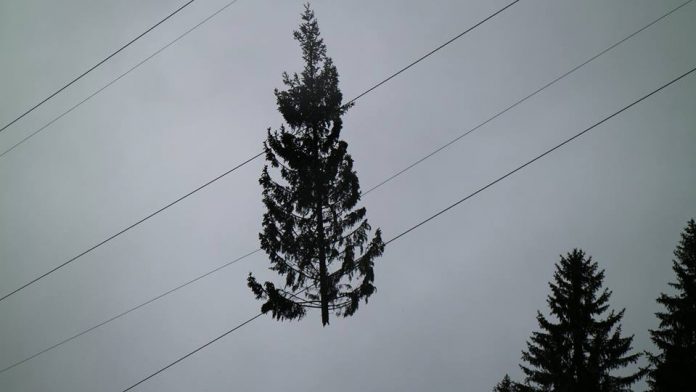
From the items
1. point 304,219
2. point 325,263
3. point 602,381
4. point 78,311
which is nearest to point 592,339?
point 602,381

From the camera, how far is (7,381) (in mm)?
108562

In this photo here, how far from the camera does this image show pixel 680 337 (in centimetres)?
1466

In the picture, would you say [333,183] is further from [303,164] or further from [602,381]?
[602,381]

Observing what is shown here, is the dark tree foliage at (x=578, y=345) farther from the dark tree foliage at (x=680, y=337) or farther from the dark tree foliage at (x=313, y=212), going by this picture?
the dark tree foliage at (x=313, y=212)

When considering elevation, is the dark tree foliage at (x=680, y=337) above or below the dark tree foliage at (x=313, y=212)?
below

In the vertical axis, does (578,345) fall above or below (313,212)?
below

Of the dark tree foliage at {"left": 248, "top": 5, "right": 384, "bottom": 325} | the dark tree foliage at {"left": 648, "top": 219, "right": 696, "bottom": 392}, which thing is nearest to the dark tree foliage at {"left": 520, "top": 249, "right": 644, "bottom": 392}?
the dark tree foliage at {"left": 648, "top": 219, "right": 696, "bottom": 392}

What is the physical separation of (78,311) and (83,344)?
81.0m

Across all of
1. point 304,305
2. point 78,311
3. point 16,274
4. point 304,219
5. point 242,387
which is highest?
point 16,274

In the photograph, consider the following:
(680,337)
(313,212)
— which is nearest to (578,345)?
(680,337)

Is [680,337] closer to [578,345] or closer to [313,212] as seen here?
[578,345]

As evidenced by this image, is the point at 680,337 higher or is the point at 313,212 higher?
the point at 313,212

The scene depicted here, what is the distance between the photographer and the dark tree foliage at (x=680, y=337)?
13438 millimetres

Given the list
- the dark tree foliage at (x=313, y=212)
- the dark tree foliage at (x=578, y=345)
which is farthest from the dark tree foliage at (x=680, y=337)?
the dark tree foliage at (x=313, y=212)
